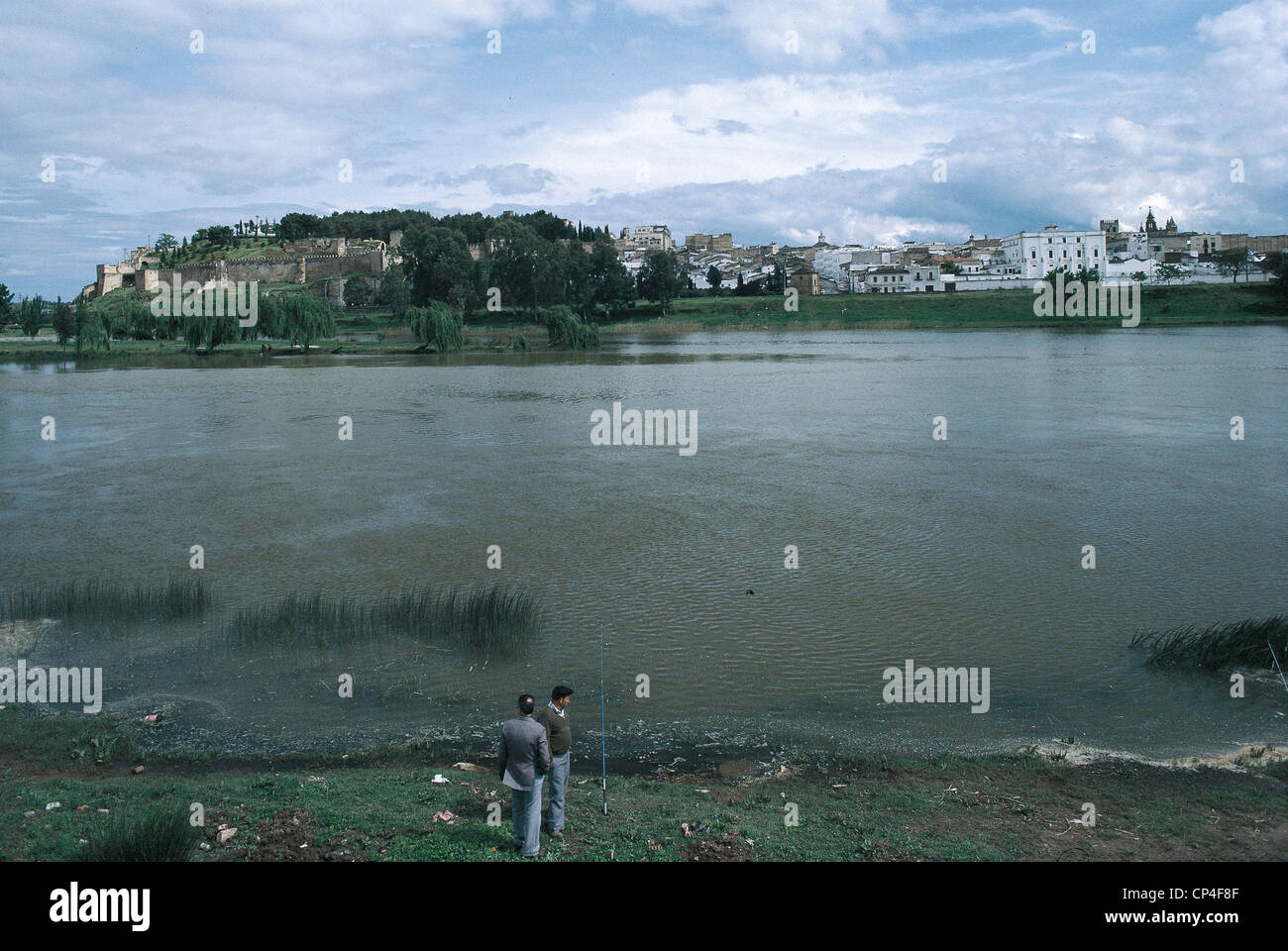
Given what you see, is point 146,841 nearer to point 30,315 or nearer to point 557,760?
point 557,760

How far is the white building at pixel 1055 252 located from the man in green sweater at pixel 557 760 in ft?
458

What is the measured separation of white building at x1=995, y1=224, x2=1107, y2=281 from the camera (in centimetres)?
13720

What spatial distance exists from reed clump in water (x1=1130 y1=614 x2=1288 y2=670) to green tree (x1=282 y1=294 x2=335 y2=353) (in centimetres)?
6976

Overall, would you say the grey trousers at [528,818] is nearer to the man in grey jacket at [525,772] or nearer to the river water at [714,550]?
the man in grey jacket at [525,772]

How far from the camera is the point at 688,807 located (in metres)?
8.01

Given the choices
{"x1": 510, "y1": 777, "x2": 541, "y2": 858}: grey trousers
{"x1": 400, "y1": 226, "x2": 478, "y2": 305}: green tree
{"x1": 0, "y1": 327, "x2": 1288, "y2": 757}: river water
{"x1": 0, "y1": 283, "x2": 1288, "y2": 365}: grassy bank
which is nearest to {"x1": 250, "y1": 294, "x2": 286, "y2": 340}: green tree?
{"x1": 0, "y1": 283, "x2": 1288, "y2": 365}: grassy bank

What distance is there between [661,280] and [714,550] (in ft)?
298

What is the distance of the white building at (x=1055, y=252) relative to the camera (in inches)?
5402

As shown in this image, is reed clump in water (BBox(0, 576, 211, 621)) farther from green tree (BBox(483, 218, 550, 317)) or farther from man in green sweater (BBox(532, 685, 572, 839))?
green tree (BBox(483, 218, 550, 317))

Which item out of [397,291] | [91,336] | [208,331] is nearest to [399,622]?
[208,331]
